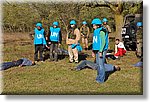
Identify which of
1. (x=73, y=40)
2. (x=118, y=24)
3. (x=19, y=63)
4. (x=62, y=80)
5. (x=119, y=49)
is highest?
(x=118, y=24)

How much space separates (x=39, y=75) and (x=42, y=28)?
5.15 feet

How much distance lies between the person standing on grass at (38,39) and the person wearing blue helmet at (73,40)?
2.01 feet

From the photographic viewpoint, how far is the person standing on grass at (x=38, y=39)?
8.00 metres

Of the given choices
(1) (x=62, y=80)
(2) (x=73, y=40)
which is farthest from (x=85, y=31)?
(1) (x=62, y=80)

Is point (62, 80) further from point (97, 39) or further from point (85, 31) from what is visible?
point (85, 31)

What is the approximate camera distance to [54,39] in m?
8.30

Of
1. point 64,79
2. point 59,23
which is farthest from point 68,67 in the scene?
point 59,23

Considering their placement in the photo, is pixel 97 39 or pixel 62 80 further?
pixel 62 80

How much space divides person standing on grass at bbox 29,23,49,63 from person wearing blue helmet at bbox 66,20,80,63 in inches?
24.1

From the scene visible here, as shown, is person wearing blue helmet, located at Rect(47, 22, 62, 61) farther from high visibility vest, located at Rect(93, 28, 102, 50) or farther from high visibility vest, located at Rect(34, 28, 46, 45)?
high visibility vest, located at Rect(93, 28, 102, 50)

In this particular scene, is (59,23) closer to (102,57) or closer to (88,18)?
(88,18)

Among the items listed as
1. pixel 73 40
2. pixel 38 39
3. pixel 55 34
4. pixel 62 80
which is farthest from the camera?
pixel 55 34

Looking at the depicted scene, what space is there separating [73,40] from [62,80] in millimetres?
1627

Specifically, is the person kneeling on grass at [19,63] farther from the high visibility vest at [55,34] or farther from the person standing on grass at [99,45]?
the person standing on grass at [99,45]
